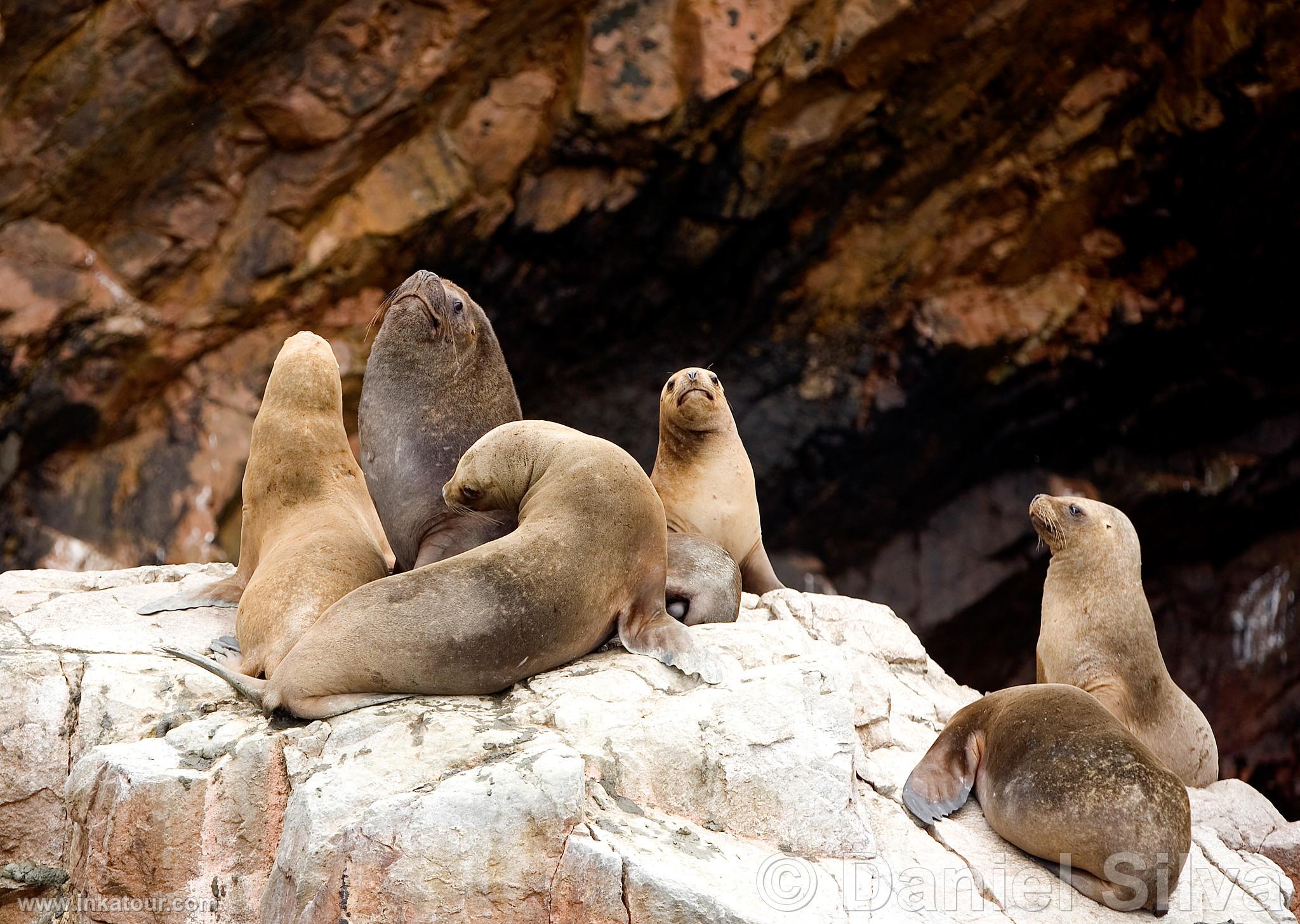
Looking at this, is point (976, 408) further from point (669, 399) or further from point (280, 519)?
point (280, 519)

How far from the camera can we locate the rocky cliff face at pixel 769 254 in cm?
1040

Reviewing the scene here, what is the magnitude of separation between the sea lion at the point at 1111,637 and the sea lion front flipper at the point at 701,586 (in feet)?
5.82

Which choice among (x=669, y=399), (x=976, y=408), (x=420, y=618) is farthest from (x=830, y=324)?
(x=420, y=618)

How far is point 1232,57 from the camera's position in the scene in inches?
460

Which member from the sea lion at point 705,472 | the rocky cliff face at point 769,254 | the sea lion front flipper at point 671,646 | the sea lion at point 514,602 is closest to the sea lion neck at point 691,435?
the sea lion at point 705,472

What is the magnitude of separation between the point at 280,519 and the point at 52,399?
6157 millimetres

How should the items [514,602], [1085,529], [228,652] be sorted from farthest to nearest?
[1085,529] < [228,652] < [514,602]

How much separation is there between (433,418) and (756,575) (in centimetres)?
201

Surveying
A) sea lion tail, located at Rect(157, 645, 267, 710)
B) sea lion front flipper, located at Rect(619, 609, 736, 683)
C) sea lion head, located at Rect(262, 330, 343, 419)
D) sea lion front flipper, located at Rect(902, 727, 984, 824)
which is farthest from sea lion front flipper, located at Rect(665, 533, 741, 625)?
sea lion head, located at Rect(262, 330, 343, 419)

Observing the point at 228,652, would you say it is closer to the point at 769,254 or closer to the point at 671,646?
the point at 671,646

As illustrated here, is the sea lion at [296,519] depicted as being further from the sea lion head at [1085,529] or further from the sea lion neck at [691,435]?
the sea lion head at [1085,529]

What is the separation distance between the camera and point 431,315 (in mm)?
5605

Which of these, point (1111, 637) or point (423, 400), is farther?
point (1111, 637)

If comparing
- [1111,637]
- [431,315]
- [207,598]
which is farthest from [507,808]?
[1111,637]
